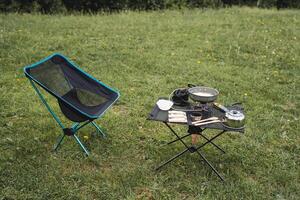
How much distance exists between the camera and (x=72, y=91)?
355 centimetres

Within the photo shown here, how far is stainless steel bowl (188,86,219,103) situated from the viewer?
2865mm

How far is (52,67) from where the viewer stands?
11.4 ft

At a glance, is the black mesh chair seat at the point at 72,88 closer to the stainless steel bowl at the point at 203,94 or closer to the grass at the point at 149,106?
the grass at the point at 149,106

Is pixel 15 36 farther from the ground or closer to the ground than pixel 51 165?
farther from the ground

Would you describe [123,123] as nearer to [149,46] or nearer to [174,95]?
[174,95]

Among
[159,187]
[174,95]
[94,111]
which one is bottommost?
[159,187]

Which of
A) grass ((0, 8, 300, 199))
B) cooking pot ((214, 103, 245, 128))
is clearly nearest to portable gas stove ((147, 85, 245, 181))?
cooking pot ((214, 103, 245, 128))

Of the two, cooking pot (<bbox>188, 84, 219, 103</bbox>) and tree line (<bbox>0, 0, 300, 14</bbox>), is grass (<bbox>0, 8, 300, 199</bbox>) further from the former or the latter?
tree line (<bbox>0, 0, 300, 14</bbox>)

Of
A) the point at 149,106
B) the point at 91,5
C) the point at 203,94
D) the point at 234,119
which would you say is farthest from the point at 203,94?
the point at 91,5

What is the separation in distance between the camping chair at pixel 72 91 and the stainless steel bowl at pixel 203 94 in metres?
0.89

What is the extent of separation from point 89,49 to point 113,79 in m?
1.36

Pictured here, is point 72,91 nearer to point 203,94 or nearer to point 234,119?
point 203,94

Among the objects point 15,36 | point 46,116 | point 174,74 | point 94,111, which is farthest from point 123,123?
point 15,36

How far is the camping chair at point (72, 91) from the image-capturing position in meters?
3.18
